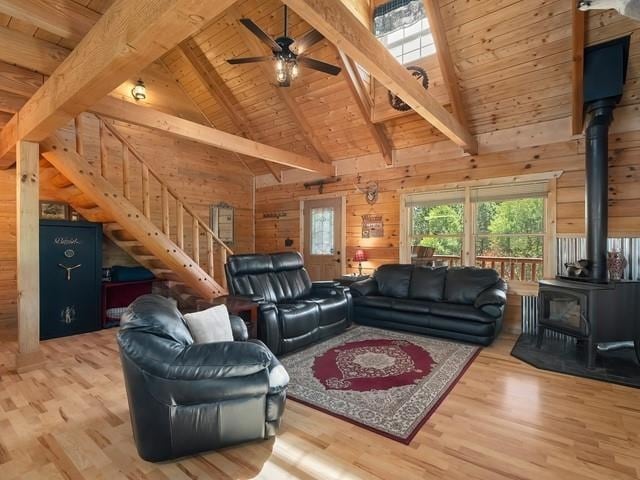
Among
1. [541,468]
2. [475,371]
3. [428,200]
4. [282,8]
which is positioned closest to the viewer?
[541,468]

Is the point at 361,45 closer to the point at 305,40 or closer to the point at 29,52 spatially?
the point at 305,40

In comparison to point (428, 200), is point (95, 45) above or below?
above

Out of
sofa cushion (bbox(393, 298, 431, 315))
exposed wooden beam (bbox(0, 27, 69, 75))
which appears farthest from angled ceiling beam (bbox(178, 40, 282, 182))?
sofa cushion (bbox(393, 298, 431, 315))

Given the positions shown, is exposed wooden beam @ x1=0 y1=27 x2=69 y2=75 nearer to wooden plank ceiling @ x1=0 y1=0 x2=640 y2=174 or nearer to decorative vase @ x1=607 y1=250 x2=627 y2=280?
wooden plank ceiling @ x1=0 y1=0 x2=640 y2=174

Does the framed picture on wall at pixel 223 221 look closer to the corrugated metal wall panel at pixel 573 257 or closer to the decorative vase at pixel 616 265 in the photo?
the corrugated metal wall panel at pixel 573 257

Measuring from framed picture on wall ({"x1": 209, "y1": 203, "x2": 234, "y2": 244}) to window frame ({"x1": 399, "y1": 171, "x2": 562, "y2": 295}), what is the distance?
11.9ft

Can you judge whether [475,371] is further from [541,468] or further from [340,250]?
[340,250]

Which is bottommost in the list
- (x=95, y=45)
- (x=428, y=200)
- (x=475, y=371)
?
(x=475, y=371)

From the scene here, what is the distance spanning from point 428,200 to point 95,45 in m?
4.54

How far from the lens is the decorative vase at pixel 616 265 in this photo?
356 cm

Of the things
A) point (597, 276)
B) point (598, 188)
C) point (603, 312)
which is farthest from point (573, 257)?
point (603, 312)

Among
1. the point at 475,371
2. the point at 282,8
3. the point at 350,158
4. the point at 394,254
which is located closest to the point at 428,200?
the point at 394,254

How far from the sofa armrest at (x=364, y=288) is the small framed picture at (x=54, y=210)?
14.3ft

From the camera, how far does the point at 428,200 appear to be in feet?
17.2
